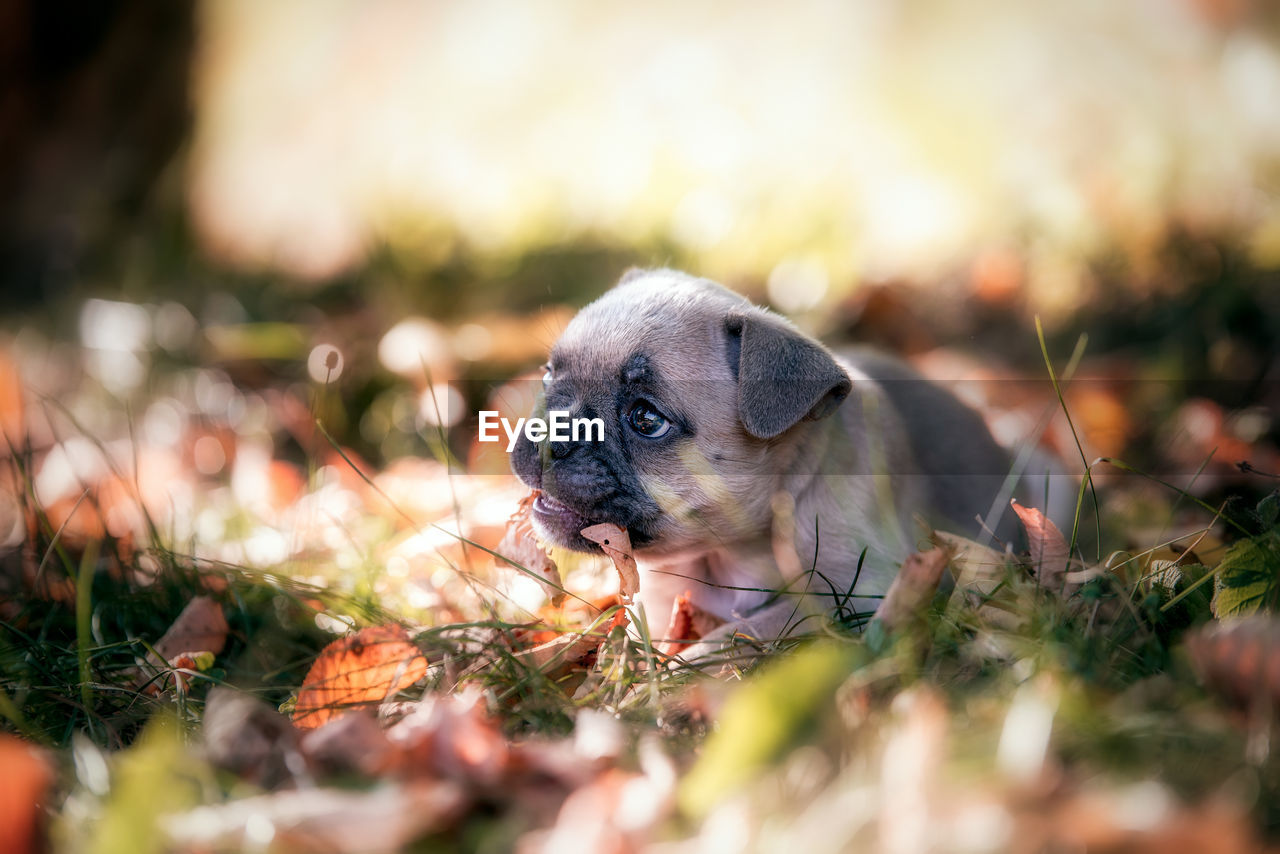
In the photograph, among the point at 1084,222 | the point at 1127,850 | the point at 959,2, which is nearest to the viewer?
the point at 1127,850

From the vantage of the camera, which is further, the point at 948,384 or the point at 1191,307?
the point at 1191,307

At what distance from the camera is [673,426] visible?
3.09 meters

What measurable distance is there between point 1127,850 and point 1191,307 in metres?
5.03

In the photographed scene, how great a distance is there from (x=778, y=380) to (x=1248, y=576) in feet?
4.32

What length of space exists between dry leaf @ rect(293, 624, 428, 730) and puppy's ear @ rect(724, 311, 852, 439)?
3.97 feet

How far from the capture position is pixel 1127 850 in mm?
1324

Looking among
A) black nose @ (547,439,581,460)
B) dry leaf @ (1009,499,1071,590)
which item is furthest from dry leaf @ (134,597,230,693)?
dry leaf @ (1009,499,1071,590)

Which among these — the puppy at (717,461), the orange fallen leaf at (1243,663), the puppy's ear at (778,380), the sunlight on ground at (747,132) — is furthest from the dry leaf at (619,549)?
the sunlight on ground at (747,132)

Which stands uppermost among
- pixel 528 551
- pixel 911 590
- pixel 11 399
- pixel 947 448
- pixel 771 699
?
pixel 771 699

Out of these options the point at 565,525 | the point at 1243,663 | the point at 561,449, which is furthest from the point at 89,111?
the point at 1243,663

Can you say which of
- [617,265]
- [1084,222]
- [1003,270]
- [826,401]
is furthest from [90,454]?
[1084,222]

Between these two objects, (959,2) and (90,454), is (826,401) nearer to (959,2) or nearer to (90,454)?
(90,454)

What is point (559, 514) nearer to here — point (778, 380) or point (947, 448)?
point (778, 380)

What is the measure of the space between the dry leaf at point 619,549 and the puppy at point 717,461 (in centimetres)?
13
